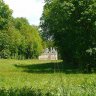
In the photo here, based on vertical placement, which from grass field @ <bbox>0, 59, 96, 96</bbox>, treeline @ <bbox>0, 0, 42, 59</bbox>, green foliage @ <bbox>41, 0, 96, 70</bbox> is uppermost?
treeline @ <bbox>0, 0, 42, 59</bbox>

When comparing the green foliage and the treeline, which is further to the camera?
the treeline

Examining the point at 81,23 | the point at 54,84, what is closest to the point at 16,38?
the point at 81,23

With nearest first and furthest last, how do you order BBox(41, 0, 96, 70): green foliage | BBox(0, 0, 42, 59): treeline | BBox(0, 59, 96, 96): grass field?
BBox(0, 59, 96, 96): grass field → BBox(41, 0, 96, 70): green foliage → BBox(0, 0, 42, 59): treeline

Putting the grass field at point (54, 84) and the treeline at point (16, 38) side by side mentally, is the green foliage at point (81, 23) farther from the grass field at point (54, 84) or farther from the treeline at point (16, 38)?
the treeline at point (16, 38)

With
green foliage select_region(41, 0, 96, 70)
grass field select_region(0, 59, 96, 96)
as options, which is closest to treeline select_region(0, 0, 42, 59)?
green foliage select_region(41, 0, 96, 70)

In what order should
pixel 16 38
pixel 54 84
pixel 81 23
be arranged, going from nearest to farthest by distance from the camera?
1. pixel 54 84
2. pixel 81 23
3. pixel 16 38

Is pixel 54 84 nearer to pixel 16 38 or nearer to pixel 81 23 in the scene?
pixel 81 23

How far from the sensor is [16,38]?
14200 centimetres

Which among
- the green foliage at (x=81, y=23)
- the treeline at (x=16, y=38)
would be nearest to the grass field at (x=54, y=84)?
the green foliage at (x=81, y=23)

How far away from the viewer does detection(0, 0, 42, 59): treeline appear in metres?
111

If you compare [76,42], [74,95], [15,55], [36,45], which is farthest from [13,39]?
[74,95]

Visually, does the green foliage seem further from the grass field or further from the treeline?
the treeline

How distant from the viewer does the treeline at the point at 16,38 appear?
110613mm

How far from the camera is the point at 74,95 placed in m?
13.1
